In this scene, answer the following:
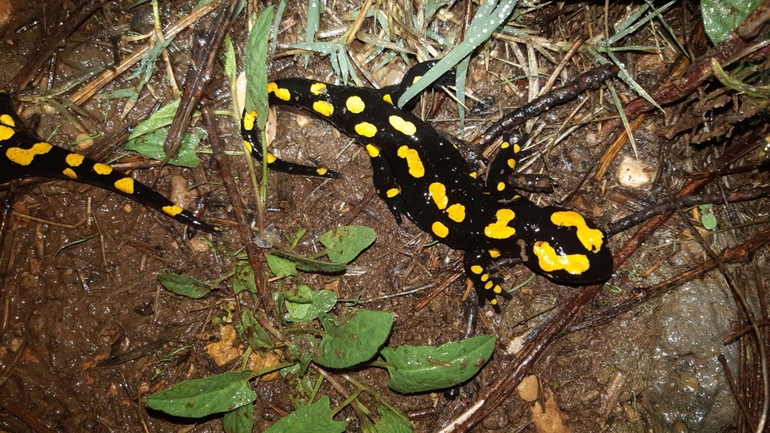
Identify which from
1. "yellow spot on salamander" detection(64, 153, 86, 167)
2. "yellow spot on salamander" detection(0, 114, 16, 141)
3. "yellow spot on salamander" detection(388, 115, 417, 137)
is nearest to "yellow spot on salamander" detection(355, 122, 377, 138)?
"yellow spot on salamander" detection(388, 115, 417, 137)

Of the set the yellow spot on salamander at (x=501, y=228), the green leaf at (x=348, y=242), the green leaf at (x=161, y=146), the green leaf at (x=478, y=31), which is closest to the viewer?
the green leaf at (x=478, y=31)

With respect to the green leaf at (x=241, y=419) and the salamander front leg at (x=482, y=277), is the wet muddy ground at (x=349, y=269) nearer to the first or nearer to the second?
the salamander front leg at (x=482, y=277)

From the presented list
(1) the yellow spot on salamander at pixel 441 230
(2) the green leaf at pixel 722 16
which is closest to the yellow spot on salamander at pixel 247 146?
(1) the yellow spot on salamander at pixel 441 230

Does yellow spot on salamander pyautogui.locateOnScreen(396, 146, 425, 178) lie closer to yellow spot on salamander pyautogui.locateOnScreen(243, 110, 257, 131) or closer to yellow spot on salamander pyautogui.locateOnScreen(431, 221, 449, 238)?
yellow spot on salamander pyautogui.locateOnScreen(431, 221, 449, 238)

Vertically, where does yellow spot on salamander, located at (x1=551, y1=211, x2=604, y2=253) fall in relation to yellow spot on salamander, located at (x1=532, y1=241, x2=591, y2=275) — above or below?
above

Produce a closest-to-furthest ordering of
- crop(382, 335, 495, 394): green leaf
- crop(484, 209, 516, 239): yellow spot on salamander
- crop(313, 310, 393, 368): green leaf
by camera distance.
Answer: crop(313, 310, 393, 368): green leaf, crop(382, 335, 495, 394): green leaf, crop(484, 209, 516, 239): yellow spot on salamander

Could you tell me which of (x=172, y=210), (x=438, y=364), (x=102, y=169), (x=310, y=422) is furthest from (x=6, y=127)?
(x=438, y=364)
